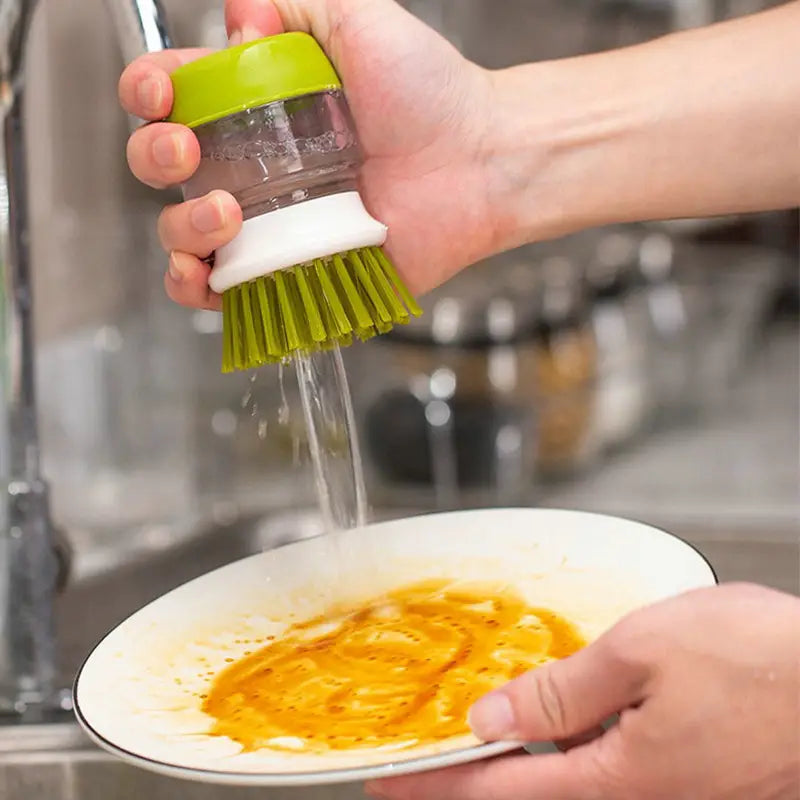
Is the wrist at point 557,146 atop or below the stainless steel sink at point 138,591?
atop

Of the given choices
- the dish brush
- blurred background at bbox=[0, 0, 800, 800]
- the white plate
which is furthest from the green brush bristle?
blurred background at bbox=[0, 0, 800, 800]

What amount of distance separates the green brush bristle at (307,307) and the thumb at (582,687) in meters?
0.19

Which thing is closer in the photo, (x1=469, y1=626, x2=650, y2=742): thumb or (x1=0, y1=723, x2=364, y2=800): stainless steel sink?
(x1=469, y1=626, x2=650, y2=742): thumb

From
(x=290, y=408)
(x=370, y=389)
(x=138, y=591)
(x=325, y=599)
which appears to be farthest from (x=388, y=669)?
(x=370, y=389)

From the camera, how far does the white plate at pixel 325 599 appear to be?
0.47 m

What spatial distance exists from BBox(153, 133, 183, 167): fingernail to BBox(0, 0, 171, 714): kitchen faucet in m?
0.24

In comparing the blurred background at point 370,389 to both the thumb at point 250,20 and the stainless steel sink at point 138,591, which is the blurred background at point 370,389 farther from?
the thumb at point 250,20

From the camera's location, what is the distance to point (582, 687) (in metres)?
0.50

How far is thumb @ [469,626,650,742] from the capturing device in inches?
19.4

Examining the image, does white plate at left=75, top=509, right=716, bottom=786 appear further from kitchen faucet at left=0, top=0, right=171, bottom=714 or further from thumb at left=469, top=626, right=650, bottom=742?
kitchen faucet at left=0, top=0, right=171, bottom=714

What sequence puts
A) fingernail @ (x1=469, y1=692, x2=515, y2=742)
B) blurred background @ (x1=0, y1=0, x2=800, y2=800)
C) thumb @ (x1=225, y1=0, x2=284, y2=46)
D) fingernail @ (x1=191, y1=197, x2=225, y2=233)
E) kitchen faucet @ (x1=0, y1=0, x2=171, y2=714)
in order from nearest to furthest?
1. fingernail @ (x1=469, y1=692, x2=515, y2=742)
2. fingernail @ (x1=191, y1=197, x2=225, y2=233)
3. thumb @ (x1=225, y1=0, x2=284, y2=46)
4. kitchen faucet @ (x1=0, y1=0, x2=171, y2=714)
5. blurred background @ (x1=0, y1=0, x2=800, y2=800)

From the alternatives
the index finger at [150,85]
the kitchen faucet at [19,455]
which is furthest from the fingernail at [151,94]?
the kitchen faucet at [19,455]

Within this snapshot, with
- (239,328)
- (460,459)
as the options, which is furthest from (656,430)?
(239,328)

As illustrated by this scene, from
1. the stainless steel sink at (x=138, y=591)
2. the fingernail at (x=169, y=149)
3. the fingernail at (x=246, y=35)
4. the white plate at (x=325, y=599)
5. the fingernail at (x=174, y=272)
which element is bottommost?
the stainless steel sink at (x=138, y=591)
